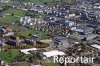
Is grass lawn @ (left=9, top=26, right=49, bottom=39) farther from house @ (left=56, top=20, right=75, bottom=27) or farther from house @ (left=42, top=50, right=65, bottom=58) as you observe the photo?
house @ (left=42, top=50, right=65, bottom=58)

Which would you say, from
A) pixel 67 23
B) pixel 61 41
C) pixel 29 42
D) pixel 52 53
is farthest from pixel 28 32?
pixel 52 53

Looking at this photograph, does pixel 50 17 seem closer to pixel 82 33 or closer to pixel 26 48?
pixel 82 33

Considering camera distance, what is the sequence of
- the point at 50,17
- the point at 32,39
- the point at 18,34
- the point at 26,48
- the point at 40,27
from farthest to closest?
the point at 50,17 < the point at 40,27 < the point at 18,34 < the point at 32,39 < the point at 26,48

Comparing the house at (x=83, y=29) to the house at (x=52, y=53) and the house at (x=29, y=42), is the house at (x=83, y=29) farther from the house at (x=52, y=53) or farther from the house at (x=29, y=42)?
the house at (x=52, y=53)

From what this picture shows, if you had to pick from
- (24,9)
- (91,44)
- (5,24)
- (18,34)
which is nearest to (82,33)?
(91,44)

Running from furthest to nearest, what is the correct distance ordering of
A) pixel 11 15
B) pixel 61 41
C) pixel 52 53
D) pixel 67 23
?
pixel 11 15 < pixel 67 23 < pixel 61 41 < pixel 52 53

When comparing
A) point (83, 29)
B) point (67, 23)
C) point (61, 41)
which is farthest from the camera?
point (67, 23)

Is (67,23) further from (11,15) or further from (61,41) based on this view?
(11,15)

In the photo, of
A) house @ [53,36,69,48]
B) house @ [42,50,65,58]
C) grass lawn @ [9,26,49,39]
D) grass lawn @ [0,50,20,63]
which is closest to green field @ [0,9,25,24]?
grass lawn @ [9,26,49,39]
